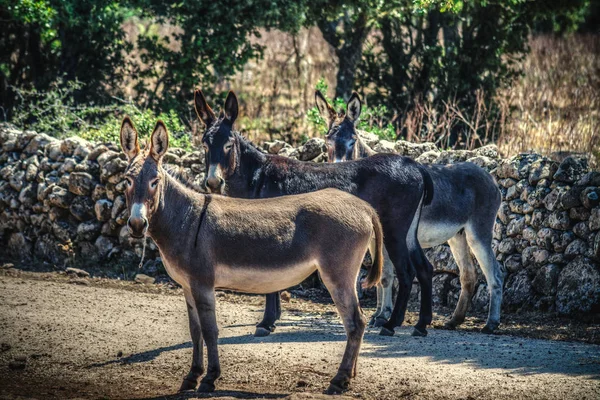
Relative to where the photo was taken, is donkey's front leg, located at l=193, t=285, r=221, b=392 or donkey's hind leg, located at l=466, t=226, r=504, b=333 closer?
donkey's front leg, located at l=193, t=285, r=221, b=392

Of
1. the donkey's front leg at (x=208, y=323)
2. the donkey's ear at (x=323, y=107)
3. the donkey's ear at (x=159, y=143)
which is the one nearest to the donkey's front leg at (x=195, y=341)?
the donkey's front leg at (x=208, y=323)

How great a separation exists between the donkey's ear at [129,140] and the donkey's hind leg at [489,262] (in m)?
4.64

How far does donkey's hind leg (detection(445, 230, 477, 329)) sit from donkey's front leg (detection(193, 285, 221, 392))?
3.96 m

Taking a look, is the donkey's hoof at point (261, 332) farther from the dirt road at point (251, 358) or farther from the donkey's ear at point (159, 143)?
the donkey's ear at point (159, 143)

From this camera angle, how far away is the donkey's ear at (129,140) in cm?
742

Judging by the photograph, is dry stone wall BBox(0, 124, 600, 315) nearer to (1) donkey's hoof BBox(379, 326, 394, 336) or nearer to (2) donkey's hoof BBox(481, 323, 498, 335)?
(2) donkey's hoof BBox(481, 323, 498, 335)

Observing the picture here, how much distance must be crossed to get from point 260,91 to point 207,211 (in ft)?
47.8

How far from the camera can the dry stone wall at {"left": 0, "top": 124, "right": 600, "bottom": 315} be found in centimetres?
1039

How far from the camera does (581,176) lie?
10656 mm

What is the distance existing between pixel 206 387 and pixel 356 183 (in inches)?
137

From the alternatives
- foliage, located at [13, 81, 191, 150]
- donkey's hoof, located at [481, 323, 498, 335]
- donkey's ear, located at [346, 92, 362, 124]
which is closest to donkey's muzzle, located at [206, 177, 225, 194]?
donkey's ear, located at [346, 92, 362, 124]

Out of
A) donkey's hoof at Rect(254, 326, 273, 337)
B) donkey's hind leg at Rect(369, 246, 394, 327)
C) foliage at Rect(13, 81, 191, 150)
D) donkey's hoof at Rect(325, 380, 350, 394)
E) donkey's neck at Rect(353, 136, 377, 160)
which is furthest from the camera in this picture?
foliage at Rect(13, 81, 191, 150)

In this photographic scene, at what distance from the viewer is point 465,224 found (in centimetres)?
1014

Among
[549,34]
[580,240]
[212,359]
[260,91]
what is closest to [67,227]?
[212,359]
